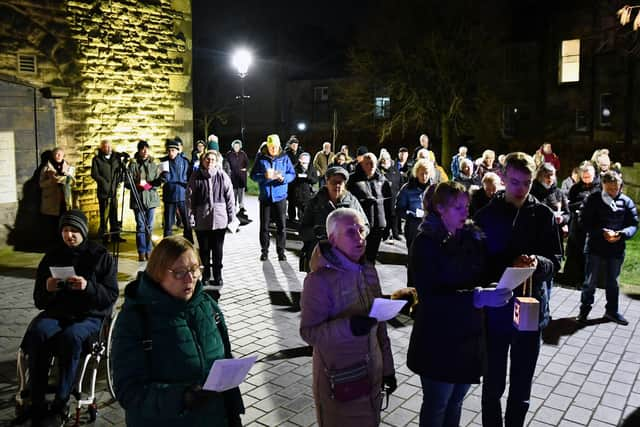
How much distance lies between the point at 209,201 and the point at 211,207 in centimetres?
10

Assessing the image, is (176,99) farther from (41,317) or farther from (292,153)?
(41,317)

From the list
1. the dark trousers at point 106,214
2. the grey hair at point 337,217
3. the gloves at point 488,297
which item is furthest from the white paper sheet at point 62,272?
the dark trousers at point 106,214

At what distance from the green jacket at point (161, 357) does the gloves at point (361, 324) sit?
0.77m

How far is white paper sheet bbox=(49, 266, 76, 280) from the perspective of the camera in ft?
16.2

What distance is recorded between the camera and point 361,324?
3.42 m

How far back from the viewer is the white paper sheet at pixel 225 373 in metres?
2.84

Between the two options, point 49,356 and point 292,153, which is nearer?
point 49,356

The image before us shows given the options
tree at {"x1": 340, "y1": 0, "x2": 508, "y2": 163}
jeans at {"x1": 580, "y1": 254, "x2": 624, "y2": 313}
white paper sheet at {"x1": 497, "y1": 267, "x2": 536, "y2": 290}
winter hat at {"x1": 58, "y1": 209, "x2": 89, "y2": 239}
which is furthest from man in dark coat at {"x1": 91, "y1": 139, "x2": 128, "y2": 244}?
tree at {"x1": 340, "y1": 0, "x2": 508, "y2": 163}

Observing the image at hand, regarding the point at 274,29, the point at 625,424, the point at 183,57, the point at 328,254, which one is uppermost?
the point at 274,29

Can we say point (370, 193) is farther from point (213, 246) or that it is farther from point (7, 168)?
point (7, 168)

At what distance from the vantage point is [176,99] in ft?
49.3

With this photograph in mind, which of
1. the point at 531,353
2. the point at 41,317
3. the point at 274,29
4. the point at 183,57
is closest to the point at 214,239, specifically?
the point at 41,317

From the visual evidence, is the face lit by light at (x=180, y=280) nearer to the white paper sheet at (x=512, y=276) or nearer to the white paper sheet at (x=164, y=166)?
the white paper sheet at (x=512, y=276)

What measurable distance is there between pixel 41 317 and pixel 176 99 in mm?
10631
